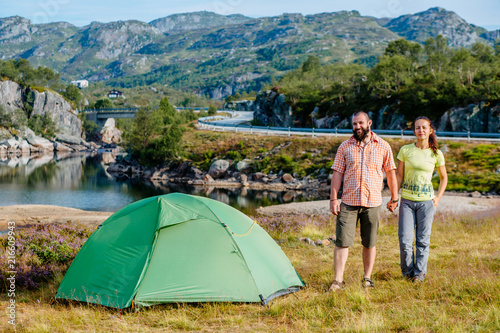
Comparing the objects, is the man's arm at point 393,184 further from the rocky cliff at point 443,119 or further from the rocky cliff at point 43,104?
the rocky cliff at point 43,104

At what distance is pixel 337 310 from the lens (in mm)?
6180

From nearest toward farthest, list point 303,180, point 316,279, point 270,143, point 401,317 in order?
1. point 401,317
2. point 316,279
3. point 303,180
4. point 270,143

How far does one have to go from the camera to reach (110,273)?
742cm

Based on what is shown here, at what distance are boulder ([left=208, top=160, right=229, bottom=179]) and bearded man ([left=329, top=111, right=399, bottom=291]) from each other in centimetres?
4258

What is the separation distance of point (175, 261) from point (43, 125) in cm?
10601

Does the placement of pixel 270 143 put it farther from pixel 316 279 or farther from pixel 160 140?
pixel 316 279

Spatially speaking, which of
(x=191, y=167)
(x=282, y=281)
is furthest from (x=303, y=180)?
(x=282, y=281)

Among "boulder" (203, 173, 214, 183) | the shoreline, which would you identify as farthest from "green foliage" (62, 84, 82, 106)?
the shoreline

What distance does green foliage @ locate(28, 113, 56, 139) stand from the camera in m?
96.8

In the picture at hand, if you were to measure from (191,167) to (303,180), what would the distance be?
51.4 feet

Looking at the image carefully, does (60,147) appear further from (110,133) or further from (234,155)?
(234,155)

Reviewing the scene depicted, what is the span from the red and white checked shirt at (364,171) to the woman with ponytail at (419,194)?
2.28 feet

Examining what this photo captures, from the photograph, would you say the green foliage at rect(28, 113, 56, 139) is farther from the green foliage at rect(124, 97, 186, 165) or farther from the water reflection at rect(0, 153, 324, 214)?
the green foliage at rect(124, 97, 186, 165)

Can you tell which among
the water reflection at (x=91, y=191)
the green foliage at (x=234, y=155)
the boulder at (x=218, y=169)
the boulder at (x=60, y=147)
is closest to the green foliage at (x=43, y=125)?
the boulder at (x=60, y=147)
